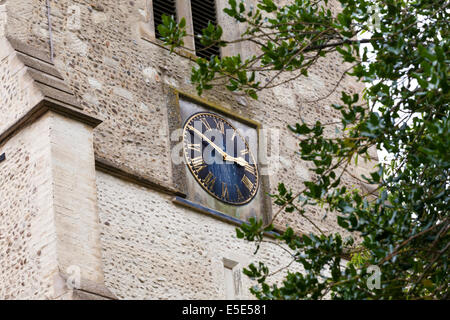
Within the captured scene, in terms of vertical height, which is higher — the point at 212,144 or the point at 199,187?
the point at 212,144

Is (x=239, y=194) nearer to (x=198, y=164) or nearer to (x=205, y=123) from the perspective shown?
(x=198, y=164)

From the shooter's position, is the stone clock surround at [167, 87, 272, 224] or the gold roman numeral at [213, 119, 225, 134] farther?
the gold roman numeral at [213, 119, 225, 134]

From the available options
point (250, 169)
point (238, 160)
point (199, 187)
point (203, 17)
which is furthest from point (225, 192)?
point (203, 17)

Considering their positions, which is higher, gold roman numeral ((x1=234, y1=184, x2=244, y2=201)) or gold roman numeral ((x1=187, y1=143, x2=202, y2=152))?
gold roman numeral ((x1=187, y1=143, x2=202, y2=152))

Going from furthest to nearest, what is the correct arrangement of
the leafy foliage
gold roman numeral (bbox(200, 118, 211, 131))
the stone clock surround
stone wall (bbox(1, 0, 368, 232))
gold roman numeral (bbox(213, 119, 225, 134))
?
gold roman numeral (bbox(213, 119, 225, 134))
gold roman numeral (bbox(200, 118, 211, 131))
the stone clock surround
stone wall (bbox(1, 0, 368, 232))
the leafy foliage

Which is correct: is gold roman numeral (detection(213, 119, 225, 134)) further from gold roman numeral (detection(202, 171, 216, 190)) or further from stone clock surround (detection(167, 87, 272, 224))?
gold roman numeral (detection(202, 171, 216, 190))

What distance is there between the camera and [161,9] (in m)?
17.2

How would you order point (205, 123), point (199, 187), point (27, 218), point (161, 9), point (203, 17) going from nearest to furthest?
1. point (27, 218)
2. point (199, 187)
3. point (205, 123)
4. point (161, 9)
5. point (203, 17)

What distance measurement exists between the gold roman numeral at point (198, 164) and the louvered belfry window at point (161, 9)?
258 cm

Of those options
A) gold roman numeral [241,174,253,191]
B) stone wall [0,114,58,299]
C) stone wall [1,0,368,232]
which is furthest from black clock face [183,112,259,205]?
stone wall [0,114,58,299]

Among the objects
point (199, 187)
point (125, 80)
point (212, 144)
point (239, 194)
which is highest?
point (125, 80)

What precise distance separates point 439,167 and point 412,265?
0.89 meters

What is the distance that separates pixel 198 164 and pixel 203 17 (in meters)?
3.32

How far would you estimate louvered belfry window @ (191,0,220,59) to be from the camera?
1759cm
